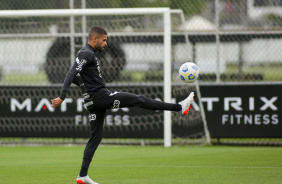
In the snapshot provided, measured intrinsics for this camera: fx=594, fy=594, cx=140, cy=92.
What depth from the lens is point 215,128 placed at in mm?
12211

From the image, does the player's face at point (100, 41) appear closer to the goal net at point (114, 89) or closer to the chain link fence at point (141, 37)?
the goal net at point (114, 89)

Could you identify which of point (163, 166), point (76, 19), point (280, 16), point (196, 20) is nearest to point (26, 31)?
point (76, 19)

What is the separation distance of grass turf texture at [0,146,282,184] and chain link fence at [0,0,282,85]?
82.0 inches

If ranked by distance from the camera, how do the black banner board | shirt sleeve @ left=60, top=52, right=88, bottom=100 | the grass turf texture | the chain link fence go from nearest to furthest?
shirt sleeve @ left=60, top=52, right=88, bottom=100 → the grass turf texture → the black banner board → the chain link fence

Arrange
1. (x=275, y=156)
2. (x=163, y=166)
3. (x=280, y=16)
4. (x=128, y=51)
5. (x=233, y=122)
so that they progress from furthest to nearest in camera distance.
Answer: (x=128, y=51) < (x=280, y=16) < (x=233, y=122) < (x=275, y=156) < (x=163, y=166)

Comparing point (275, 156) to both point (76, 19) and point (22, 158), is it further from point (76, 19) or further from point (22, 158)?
point (76, 19)

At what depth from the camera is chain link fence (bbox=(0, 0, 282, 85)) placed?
13.0 metres

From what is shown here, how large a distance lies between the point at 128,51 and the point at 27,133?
544cm

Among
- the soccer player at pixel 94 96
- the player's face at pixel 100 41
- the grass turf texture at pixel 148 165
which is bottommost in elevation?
the grass turf texture at pixel 148 165

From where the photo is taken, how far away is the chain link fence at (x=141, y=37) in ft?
42.8

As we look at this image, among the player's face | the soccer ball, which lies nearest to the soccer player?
the player's face

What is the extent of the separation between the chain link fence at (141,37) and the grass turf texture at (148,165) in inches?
82.0

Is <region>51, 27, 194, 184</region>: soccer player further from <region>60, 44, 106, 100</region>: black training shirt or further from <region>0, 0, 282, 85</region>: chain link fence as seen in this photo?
<region>0, 0, 282, 85</region>: chain link fence

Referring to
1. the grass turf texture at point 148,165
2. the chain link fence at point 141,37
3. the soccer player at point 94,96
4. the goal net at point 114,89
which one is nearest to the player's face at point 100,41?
the soccer player at point 94,96
